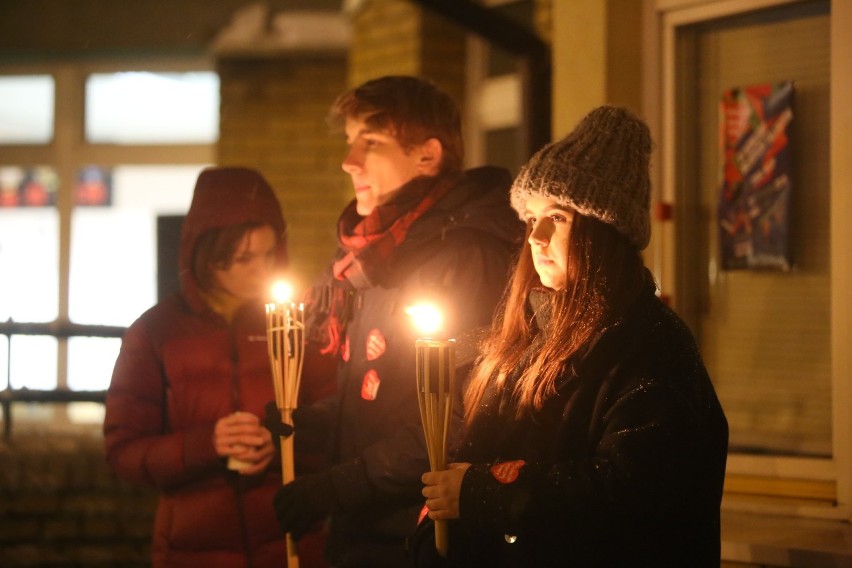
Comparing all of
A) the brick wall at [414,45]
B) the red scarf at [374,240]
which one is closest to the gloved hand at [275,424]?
the red scarf at [374,240]

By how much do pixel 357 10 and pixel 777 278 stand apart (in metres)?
3.09

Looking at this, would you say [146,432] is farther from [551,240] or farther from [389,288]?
[551,240]

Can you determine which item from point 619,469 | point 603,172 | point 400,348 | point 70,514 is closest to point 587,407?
point 619,469

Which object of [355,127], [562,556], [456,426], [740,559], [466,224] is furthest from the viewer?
[740,559]

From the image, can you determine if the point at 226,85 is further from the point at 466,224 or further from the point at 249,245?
the point at 466,224

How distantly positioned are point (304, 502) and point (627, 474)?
971 mm

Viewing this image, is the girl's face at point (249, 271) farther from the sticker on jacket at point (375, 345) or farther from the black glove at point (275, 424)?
the sticker on jacket at point (375, 345)

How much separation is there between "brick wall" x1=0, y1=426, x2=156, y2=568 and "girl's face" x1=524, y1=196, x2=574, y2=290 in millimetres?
4153

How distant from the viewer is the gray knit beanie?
7.77 ft

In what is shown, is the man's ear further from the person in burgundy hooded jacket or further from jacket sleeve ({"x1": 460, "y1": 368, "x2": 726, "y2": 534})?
jacket sleeve ({"x1": 460, "y1": 368, "x2": 726, "y2": 534})

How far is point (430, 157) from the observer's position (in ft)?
10.3

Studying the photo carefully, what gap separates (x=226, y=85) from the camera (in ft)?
28.0

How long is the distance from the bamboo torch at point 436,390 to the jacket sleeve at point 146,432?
1176 mm

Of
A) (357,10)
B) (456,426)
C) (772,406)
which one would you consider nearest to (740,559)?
(772,406)
